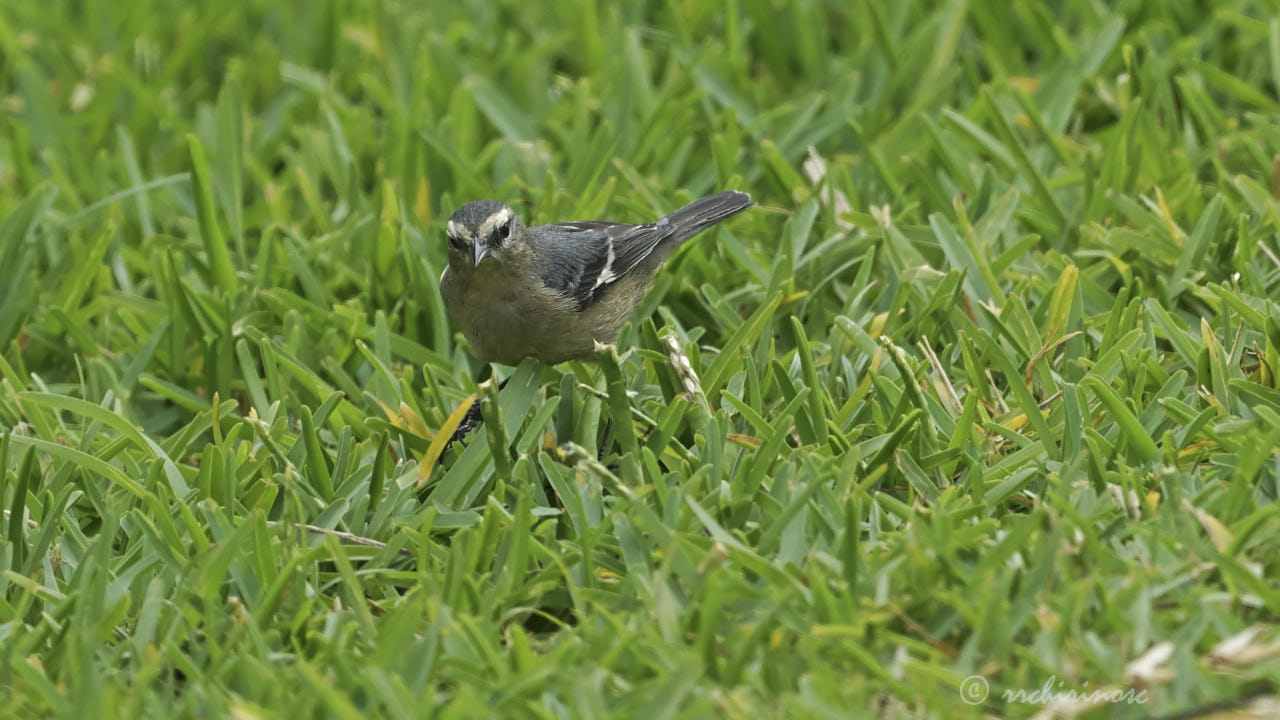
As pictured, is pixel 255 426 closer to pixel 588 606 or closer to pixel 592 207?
pixel 588 606

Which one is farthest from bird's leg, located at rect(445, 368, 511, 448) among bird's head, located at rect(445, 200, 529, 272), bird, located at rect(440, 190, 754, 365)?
bird's head, located at rect(445, 200, 529, 272)

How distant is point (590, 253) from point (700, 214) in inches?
16.5

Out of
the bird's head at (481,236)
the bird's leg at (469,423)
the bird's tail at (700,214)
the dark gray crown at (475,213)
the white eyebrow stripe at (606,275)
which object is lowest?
the bird's leg at (469,423)

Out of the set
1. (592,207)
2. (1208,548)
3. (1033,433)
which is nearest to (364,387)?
(592,207)

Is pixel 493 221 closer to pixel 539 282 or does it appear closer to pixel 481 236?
pixel 481 236

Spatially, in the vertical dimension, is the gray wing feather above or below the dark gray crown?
below

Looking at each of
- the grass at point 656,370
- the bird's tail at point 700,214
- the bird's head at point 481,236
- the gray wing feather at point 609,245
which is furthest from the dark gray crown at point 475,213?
Result: the bird's tail at point 700,214

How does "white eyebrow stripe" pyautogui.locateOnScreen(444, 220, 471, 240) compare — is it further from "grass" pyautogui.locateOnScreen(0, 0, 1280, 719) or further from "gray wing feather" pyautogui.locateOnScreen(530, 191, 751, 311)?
"grass" pyautogui.locateOnScreen(0, 0, 1280, 719)

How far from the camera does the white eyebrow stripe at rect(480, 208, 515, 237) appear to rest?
399cm

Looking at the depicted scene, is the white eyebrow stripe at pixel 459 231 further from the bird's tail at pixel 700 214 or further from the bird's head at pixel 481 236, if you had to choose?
the bird's tail at pixel 700 214

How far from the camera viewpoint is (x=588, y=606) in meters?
3.14

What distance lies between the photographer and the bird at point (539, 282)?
4.05 meters

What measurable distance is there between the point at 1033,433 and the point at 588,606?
4.44 feet

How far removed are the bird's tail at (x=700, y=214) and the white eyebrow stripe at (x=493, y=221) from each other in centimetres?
62
